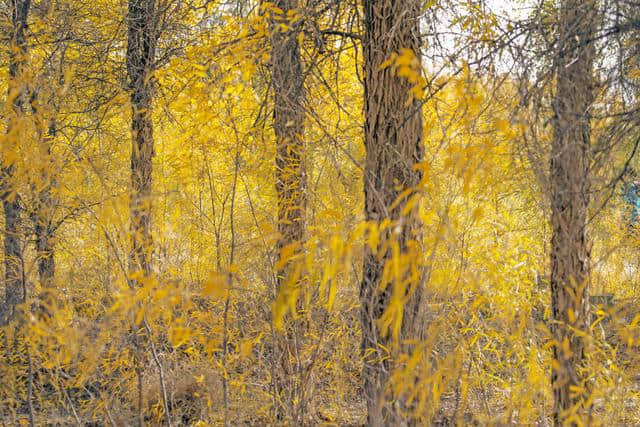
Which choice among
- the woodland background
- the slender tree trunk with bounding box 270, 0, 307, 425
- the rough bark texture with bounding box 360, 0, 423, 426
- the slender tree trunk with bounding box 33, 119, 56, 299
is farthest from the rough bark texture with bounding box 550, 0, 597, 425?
the slender tree trunk with bounding box 33, 119, 56, 299

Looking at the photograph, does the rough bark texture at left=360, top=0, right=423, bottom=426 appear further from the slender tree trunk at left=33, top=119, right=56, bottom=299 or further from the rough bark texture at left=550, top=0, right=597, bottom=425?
the slender tree trunk at left=33, top=119, right=56, bottom=299

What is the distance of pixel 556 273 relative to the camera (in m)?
4.59

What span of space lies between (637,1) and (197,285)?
659 cm

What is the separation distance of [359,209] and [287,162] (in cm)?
115

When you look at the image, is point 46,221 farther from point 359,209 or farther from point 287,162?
point 359,209

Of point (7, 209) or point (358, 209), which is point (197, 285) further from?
point (358, 209)

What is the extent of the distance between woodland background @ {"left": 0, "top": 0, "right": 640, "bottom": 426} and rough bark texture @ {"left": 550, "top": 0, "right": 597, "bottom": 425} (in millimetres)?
27

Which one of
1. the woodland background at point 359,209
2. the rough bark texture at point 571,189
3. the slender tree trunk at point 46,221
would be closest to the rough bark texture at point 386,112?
the woodland background at point 359,209

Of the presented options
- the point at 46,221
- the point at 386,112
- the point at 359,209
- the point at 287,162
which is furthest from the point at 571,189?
the point at 46,221

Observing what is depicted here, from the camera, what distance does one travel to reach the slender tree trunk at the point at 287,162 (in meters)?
3.48

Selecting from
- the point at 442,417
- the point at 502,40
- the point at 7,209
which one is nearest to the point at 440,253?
the point at 442,417

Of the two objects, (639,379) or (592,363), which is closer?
(592,363)

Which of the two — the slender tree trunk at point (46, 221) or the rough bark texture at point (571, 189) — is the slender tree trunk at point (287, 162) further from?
the slender tree trunk at point (46, 221)

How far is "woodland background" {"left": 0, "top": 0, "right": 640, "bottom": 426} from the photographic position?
2.81 m
